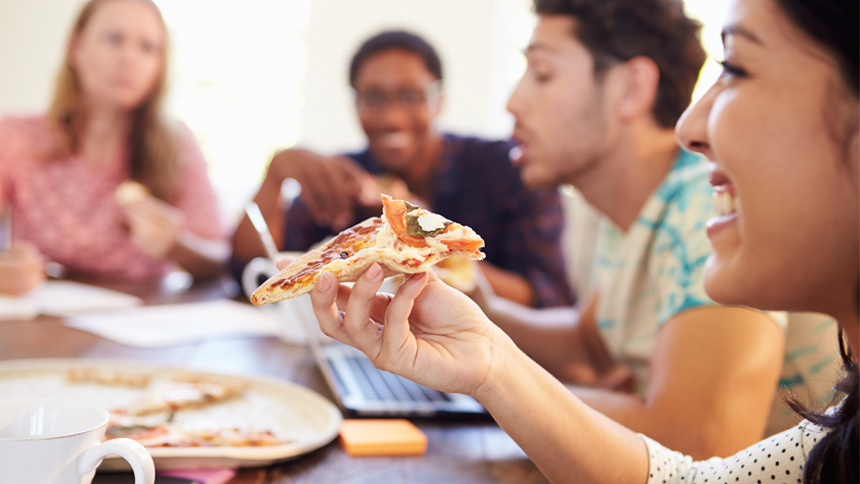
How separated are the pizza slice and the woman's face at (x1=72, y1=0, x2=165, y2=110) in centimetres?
206

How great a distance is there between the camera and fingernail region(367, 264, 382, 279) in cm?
64

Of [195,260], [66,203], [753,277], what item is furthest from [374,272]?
[66,203]

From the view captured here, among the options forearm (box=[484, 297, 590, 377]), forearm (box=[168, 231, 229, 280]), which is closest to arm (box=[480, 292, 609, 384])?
forearm (box=[484, 297, 590, 377])

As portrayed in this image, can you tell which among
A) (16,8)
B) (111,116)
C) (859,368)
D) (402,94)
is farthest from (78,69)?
(16,8)

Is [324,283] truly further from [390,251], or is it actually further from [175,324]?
[175,324]

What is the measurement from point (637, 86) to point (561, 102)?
0.17m

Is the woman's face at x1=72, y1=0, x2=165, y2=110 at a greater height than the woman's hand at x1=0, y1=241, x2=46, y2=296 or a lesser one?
greater

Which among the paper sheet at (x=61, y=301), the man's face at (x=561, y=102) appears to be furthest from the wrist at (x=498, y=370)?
the paper sheet at (x=61, y=301)

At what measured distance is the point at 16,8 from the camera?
196 inches

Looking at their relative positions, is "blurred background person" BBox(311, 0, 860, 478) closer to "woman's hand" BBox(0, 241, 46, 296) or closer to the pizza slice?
the pizza slice

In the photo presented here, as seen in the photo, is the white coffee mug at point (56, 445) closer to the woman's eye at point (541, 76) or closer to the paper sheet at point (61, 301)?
the paper sheet at point (61, 301)

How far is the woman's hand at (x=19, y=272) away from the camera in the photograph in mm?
1582

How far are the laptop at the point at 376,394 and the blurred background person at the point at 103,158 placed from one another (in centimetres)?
122

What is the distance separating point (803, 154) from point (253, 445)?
2.12 ft
